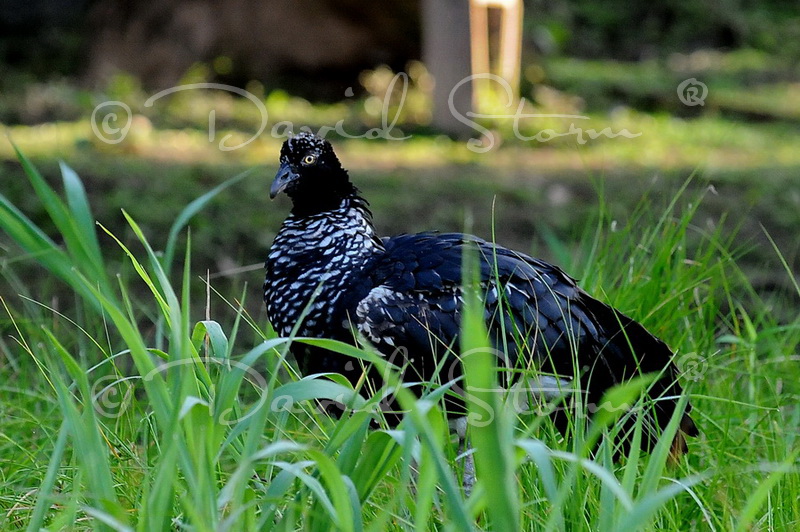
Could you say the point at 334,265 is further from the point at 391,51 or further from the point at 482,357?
the point at 391,51

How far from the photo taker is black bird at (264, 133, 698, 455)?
9.29 ft

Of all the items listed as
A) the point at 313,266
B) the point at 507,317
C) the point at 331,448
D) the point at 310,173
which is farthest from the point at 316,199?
the point at 331,448

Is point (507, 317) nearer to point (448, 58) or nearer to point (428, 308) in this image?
point (428, 308)

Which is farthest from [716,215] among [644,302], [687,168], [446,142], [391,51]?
[391,51]

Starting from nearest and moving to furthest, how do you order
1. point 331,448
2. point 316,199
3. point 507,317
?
point 331,448 → point 507,317 → point 316,199

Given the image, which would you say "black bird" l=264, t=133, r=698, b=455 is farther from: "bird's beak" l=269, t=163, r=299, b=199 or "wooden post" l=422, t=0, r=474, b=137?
"wooden post" l=422, t=0, r=474, b=137

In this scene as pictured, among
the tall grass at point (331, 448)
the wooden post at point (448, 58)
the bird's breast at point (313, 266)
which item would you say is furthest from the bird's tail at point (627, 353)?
the wooden post at point (448, 58)

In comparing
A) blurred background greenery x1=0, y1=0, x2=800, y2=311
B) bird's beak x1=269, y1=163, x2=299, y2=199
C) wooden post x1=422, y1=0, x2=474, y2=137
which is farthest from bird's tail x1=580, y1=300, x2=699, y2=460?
wooden post x1=422, y1=0, x2=474, y2=137

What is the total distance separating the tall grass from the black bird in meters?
0.18

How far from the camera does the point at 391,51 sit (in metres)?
9.35

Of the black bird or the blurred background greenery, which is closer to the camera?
the black bird

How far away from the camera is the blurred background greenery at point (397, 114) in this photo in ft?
18.1

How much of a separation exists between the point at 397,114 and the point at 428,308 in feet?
16.4

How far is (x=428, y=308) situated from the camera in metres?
2.87
